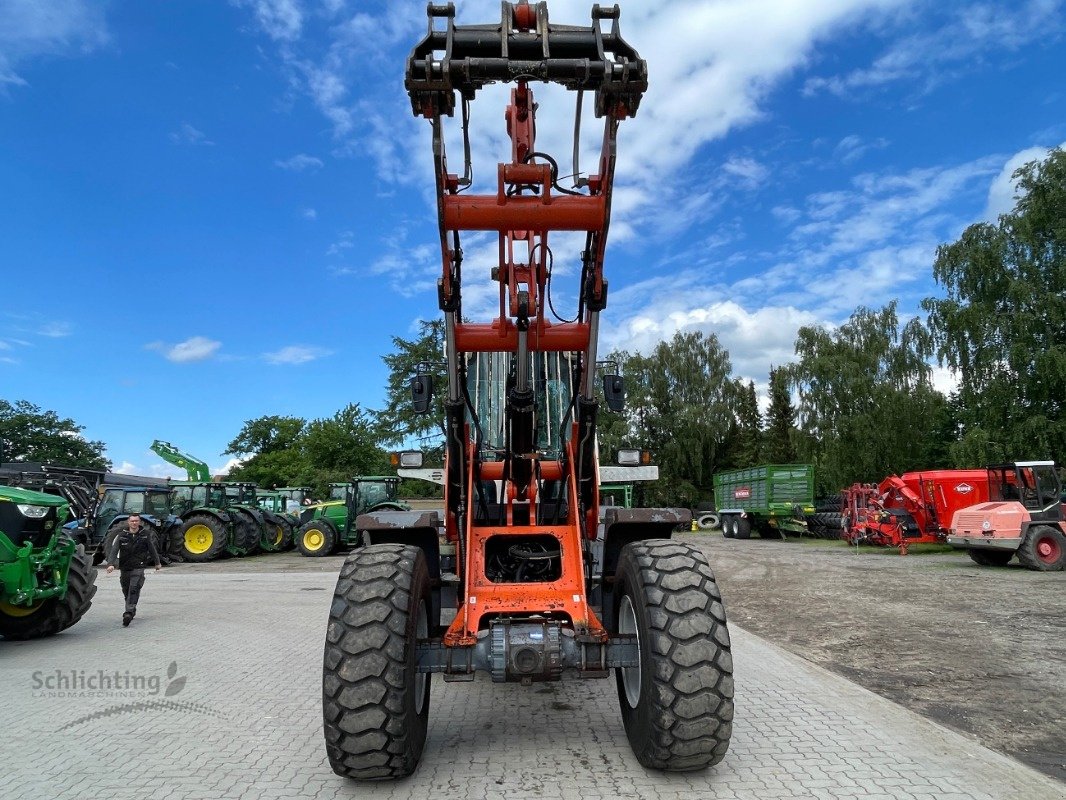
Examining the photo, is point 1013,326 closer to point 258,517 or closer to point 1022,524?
point 1022,524

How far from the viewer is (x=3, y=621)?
8219mm

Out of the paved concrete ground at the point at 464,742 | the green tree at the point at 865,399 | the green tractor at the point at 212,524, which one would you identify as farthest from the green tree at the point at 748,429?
the paved concrete ground at the point at 464,742

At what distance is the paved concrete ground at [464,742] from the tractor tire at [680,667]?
0.27 meters

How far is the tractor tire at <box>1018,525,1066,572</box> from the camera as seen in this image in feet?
46.2

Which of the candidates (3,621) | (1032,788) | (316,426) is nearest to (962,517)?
(1032,788)

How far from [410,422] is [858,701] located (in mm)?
30709

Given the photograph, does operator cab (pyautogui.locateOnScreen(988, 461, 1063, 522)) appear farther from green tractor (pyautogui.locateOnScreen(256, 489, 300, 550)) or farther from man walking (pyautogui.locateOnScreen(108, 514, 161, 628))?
green tractor (pyautogui.locateOnScreen(256, 489, 300, 550))

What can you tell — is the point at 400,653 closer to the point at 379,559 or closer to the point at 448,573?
the point at 379,559

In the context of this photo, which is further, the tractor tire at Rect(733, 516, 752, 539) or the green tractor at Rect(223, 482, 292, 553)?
the tractor tire at Rect(733, 516, 752, 539)

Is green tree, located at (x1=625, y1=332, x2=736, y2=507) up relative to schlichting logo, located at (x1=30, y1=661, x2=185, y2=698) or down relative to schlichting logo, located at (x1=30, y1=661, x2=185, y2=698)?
up

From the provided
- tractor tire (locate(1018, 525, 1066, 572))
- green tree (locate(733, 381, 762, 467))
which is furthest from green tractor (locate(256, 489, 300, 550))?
green tree (locate(733, 381, 762, 467))

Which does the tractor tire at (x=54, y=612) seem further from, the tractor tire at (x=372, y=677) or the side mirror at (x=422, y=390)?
the tractor tire at (x=372, y=677)

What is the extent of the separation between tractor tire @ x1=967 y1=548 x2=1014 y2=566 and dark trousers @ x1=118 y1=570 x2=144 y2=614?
53.2ft

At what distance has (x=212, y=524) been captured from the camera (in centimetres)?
2016
